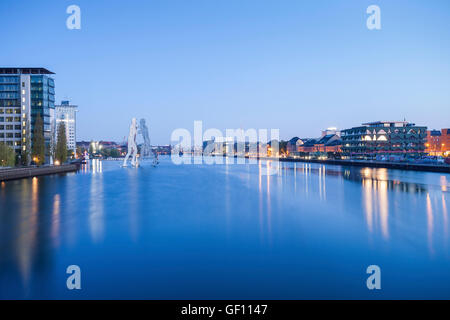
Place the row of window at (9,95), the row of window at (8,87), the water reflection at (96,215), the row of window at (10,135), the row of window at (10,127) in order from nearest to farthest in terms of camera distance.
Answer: the water reflection at (96,215), the row of window at (10,135), the row of window at (10,127), the row of window at (9,95), the row of window at (8,87)

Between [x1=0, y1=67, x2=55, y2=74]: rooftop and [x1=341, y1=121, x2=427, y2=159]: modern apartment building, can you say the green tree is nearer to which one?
[x1=0, y1=67, x2=55, y2=74]: rooftop

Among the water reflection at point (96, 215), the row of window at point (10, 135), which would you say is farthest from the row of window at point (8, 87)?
the water reflection at point (96, 215)

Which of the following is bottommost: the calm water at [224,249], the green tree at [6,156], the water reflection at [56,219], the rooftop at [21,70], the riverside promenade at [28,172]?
the calm water at [224,249]

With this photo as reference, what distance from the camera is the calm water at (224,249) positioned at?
33.8 feet

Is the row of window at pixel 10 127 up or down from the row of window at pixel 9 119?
down

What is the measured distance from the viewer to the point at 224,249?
1479 cm

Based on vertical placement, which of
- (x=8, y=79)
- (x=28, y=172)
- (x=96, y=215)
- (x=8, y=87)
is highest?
(x=8, y=79)

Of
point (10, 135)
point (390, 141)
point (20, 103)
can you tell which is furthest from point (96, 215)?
point (390, 141)

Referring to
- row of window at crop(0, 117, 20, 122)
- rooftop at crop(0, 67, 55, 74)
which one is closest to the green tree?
→ row of window at crop(0, 117, 20, 122)

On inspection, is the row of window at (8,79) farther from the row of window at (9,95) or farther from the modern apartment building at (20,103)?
the row of window at (9,95)

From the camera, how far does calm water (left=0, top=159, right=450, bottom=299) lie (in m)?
10.3

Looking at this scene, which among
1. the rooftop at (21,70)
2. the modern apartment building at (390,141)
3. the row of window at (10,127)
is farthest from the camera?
the modern apartment building at (390,141)

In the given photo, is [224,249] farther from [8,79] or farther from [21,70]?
[21,70]

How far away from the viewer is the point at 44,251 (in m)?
14.0
